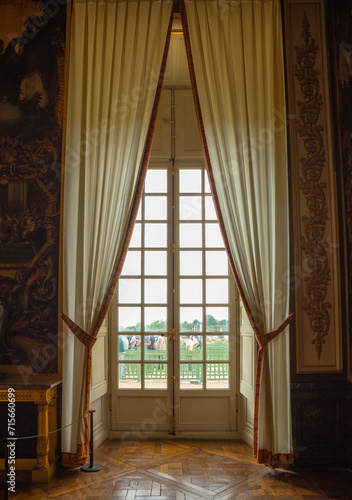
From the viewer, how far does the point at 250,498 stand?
312 centimetres

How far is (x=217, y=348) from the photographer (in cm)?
458

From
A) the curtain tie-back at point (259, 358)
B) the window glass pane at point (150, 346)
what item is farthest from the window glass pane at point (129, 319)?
the curtain tie-back at point (259, 358)

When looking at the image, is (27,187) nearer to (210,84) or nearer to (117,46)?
(117,46)

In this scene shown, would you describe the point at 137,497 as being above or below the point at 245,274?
below

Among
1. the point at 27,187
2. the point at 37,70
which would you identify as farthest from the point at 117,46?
the point at 27,187

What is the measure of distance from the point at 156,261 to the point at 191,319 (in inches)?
26.2

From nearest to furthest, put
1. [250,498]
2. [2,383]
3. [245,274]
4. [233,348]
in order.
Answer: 1. [250,498]
2. [2,383]
3. [245,274]
4. [233,348]

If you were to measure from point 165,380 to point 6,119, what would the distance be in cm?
277

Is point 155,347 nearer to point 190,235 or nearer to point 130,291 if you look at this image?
point 130,291

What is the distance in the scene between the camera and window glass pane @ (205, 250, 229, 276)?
4.64 m

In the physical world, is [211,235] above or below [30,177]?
below

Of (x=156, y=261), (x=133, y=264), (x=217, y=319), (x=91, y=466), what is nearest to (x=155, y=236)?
(x=156, y=261)

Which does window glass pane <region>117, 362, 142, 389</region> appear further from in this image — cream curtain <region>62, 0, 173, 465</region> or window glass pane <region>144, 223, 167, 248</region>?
window glass pane <region>144, 223, 167, 248</region>

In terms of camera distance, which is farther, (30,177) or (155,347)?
(155,347)
